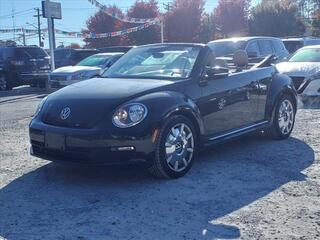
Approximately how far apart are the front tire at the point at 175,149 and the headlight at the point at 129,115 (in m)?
0.27

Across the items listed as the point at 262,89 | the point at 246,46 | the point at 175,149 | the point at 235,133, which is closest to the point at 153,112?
the point at 175,149

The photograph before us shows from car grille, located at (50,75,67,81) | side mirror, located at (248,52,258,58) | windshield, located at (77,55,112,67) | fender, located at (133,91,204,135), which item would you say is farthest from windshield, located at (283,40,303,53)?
fender, located at (133,91,204,135)

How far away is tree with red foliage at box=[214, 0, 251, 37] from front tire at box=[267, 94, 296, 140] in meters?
39.6

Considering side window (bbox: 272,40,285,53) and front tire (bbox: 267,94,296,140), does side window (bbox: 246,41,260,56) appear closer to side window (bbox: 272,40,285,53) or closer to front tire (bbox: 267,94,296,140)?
side window (bbox: 272,40,285,53)

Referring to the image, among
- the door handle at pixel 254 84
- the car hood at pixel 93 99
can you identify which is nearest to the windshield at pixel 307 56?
the door handle at pixel 254 84

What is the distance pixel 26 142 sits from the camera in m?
7.42

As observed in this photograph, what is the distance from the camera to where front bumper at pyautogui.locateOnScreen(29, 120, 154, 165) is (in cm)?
A: 482

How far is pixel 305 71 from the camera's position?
11594 mm

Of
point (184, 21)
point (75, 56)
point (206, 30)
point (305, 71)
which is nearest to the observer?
point (305, 71)

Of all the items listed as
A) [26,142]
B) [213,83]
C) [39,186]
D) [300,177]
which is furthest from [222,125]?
[26,142]

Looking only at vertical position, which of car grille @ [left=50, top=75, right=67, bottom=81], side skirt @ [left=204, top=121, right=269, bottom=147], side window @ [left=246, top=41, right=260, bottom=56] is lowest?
side skirt @ [left=204, top=121, right=269, bottom=147]

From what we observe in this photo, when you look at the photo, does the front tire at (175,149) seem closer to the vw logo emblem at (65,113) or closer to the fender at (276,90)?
the vw logo emblem at (65,113)

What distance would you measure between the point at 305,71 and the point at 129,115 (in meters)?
7.73

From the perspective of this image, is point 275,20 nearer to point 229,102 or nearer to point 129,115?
point 229,102
